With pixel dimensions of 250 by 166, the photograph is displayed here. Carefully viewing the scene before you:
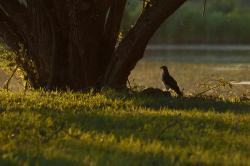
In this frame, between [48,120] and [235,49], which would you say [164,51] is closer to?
[235,49]

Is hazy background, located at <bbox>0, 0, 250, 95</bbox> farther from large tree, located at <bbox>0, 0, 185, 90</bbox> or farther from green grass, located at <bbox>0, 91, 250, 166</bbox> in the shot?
green grass, located at <bbox>0, 91, 250, 166</bbox>

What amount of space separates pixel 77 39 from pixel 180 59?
93.3ft

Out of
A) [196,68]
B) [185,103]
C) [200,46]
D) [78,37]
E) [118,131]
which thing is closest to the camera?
[118,131]

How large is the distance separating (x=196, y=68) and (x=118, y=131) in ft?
89.5

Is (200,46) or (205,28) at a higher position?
(205,28)

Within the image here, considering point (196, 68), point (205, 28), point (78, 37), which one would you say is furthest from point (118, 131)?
point (205, 28)

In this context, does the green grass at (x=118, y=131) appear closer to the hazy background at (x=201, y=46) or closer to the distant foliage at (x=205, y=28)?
the hazy background at (x=201, y=46)

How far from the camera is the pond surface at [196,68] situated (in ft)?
90.8

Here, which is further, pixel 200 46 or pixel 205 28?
pixel 205 28

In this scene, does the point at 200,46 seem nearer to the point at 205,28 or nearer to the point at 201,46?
the point at 201,46

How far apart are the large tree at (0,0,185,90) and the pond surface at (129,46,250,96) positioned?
689cm

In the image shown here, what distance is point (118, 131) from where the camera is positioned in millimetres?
8625

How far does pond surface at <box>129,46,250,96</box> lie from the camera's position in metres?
27.7

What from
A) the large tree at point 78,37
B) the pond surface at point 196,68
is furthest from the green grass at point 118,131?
the pond surface at point 196,68
